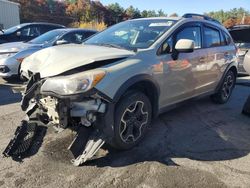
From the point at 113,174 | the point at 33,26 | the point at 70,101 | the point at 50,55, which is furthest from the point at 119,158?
the point at 33,26

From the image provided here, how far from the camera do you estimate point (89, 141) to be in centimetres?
376

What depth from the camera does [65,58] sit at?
392 cm

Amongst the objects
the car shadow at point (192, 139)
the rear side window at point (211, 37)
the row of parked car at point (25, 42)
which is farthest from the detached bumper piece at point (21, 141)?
the rear side window at point (211, 37)

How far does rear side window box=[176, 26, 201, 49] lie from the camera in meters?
5.05

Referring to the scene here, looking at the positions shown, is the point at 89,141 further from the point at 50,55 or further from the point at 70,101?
the point at 50,55

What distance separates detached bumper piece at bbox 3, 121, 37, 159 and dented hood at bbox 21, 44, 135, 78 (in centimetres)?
75

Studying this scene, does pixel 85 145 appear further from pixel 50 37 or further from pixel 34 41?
pixel 34 41

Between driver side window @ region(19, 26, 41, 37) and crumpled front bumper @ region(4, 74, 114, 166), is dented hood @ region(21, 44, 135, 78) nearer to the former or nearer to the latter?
crumpled front bumper @ region(4, 74, 114, 166)

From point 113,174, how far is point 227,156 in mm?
1574

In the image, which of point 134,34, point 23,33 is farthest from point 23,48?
point 134,34

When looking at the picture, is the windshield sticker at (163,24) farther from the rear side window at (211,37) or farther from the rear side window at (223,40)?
the rear side window at (223,40)


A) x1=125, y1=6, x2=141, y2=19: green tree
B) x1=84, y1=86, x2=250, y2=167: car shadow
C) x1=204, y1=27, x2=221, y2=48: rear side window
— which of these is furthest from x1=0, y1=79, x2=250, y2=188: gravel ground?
x1=125, y1=6, x2=141, y2=19: green tree

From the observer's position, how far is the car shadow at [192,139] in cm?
405

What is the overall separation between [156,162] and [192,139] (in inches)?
40.3
